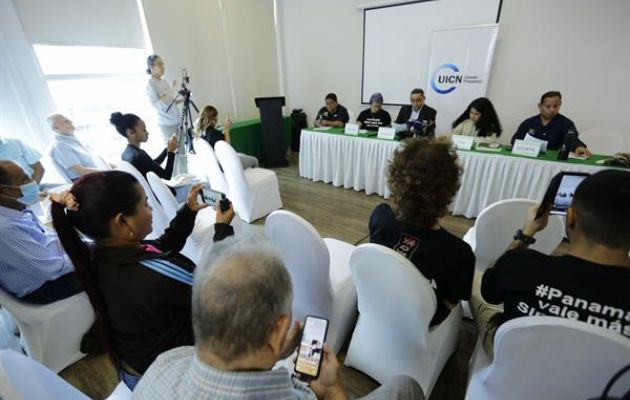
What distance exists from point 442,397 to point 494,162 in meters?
2.18

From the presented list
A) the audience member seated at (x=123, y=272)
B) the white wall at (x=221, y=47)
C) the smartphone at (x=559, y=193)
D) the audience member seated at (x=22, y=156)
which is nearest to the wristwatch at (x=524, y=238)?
the smartphone at (x=559, y=193)

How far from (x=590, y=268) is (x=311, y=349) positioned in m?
0.77

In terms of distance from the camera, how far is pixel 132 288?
757 millimetres

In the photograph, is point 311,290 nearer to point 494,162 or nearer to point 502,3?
point 494,162

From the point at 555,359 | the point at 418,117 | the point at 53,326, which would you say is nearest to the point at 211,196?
the point at 53,326

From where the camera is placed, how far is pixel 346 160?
12.4 feet

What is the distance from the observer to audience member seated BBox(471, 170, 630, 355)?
2.28 ft

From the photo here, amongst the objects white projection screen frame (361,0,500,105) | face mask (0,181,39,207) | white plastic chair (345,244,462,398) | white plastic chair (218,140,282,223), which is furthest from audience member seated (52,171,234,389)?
white projection screen frame (361,0,500,105)

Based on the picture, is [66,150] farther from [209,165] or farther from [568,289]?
[568,289]

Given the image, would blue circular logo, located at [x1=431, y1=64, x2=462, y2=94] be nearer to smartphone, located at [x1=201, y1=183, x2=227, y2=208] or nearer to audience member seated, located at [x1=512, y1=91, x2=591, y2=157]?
audience member seated, located at [x1=512, y1=91, x2=591, y2=157]

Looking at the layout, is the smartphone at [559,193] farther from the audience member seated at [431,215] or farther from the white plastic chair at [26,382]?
the white plastic chair at [26,382]

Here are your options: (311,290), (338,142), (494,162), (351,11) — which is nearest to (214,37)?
(351,11)

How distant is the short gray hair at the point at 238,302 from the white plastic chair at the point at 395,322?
51 cm

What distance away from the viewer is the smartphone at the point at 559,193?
1066 mm
